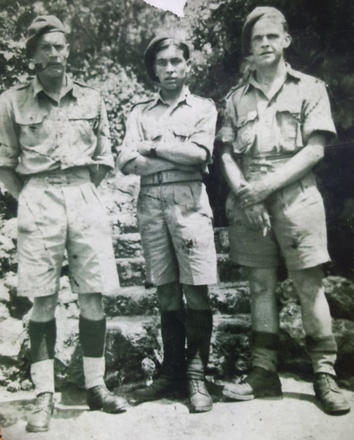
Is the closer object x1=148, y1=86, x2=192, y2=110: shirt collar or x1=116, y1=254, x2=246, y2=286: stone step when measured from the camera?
x1=148, y1=86, x2=192, y2=110: shirt collar

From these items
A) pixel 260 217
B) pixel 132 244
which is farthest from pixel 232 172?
pixel 132 244

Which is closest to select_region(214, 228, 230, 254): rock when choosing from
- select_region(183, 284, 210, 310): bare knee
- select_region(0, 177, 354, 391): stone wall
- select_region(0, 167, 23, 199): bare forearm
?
select_region(0, 177, 354, 391): stone wall

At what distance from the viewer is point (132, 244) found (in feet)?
11.8

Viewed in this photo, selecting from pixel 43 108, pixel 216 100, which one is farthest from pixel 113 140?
pixel 43 108

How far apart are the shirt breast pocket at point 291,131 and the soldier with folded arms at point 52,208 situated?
100cm

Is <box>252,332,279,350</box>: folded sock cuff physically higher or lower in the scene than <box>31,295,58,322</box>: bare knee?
lower

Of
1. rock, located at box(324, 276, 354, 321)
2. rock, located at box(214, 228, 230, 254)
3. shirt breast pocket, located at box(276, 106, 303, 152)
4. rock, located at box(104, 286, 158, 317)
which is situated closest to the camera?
shirt breast pocket, located at box(276, 106, 303, 152)

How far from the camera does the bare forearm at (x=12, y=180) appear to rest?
2.47 m

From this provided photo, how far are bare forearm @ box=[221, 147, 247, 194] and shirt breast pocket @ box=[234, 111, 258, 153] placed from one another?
6cm

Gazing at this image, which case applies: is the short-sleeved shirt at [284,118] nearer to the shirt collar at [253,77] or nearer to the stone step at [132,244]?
the shirt collar at [253,77]

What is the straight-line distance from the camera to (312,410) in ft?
7.60

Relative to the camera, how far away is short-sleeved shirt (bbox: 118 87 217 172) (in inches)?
98.6

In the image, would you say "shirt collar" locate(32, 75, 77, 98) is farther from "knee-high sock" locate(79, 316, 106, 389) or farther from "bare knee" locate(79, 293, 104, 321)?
"knee-high sock" locate(79, 316, 106, 389)

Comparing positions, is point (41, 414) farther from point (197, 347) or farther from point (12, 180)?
point (12, 180)
